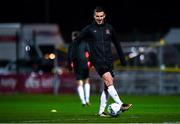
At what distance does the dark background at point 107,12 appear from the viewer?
249 feet

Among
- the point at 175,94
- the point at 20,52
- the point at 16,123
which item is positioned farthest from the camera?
the point at 20,52

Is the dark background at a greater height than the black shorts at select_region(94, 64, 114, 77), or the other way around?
the dark background

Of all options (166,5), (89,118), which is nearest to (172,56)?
(89,118)

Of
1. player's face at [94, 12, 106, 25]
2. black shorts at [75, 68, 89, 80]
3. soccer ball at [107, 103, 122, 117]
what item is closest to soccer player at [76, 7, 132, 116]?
player's face at [94, 12, 106, 25]

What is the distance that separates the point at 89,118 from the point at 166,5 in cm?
5711

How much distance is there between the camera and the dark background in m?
75.8

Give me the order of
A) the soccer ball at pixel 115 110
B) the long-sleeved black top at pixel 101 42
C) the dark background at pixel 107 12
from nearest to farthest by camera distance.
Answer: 1. the soccer ball at pixel 115 110
2. the long-sleeved black top at pixel 101 42
3. the dark background at pixel 107 12

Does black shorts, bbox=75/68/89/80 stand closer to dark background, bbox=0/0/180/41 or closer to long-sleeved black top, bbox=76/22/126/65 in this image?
long-sleeved black top, bbox=76/22/126/65

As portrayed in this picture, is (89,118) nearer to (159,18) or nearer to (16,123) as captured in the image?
(16,123)

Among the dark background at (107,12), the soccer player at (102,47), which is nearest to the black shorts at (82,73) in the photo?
the soccer player at (102,47)

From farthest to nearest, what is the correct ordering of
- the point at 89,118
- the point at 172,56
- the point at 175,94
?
the point at 172,56, the point at 175,94, the point at 89,118

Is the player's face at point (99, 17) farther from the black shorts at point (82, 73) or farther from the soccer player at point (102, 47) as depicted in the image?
the black shorts at point (82, 73)

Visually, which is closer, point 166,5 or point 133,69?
point 133,69

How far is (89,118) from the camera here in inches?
815
